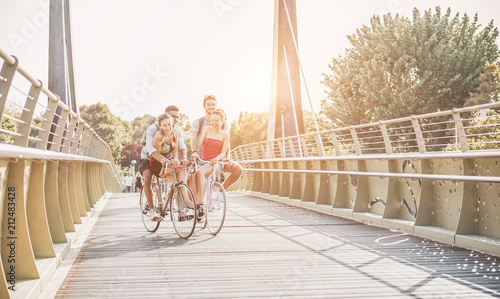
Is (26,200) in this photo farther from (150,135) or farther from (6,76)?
(150,135)

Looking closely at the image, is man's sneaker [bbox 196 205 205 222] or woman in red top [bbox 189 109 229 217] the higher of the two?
woman in red top [bbox 189 109 229 217]

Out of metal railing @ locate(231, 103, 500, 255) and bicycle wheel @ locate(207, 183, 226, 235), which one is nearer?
metal railing @ locate(231, 103, 500, 255)

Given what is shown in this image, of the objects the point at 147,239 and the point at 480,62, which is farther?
the point at 480,62

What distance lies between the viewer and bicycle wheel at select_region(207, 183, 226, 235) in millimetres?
9227

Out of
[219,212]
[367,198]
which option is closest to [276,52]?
[367,198]

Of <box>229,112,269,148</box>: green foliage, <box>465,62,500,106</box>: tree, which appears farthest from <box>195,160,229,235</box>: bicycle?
<box>229,112,269,148</box>: green foliage

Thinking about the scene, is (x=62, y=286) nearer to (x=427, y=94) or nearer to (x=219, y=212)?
(x=219, y=212)

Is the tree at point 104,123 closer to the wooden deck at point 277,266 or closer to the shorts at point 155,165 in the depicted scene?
the shorts at point 155,165

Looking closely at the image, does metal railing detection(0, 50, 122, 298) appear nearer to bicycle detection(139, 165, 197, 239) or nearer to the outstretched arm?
bicycle detection(139, 165, 197, 239)

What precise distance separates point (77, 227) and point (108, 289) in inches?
136

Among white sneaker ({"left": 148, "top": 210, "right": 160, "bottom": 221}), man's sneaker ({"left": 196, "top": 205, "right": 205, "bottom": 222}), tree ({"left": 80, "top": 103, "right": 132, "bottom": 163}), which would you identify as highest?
tree ({"left": 80, "top": 103, "right": 132, "bottom": 163})

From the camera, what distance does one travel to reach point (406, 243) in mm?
8297

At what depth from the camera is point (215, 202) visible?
9398 mm

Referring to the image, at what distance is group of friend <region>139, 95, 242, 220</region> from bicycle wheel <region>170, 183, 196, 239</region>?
146mm
